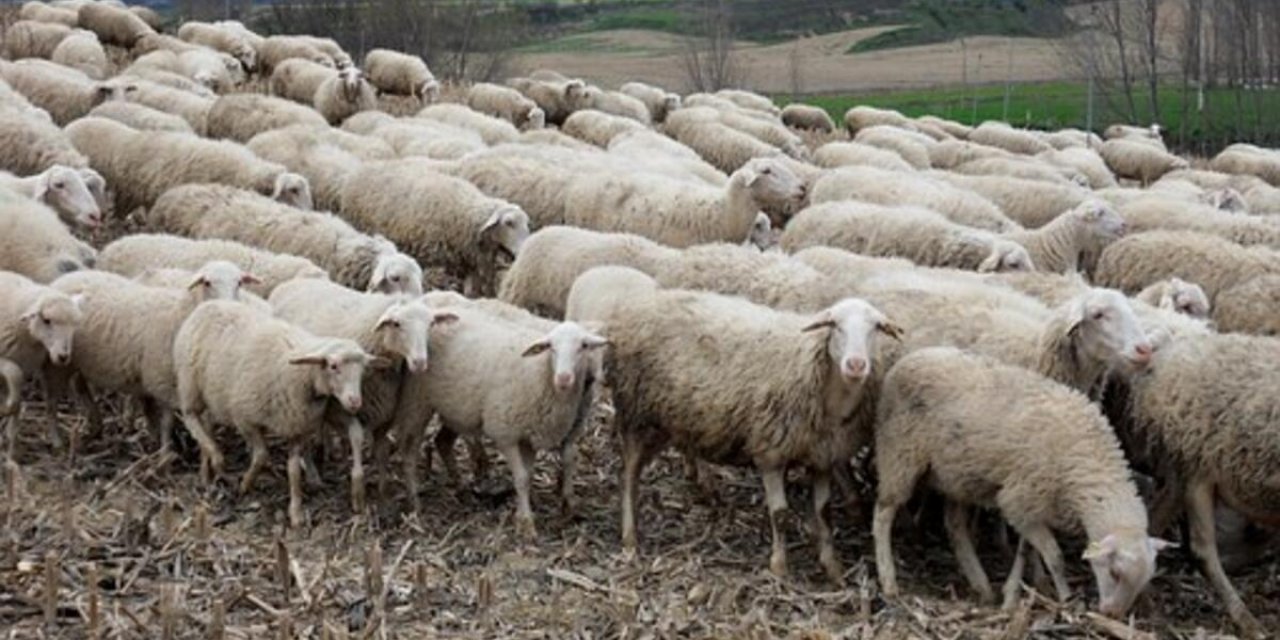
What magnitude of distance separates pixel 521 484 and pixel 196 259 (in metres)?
3.42

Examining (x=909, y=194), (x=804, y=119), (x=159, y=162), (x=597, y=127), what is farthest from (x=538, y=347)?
(x=804, y=119)

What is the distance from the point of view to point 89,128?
1421cm

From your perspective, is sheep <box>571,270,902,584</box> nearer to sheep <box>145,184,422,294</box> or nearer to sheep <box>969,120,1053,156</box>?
sheep <box>145,184,422,294</box>

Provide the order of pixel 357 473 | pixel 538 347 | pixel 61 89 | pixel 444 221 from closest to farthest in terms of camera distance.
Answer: pixel 538 347
pixel 357 473
pixel 444 221
pixel 61 89

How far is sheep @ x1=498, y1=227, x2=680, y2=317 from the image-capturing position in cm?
1042

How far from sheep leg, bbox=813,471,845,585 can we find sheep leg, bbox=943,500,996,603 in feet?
1.89

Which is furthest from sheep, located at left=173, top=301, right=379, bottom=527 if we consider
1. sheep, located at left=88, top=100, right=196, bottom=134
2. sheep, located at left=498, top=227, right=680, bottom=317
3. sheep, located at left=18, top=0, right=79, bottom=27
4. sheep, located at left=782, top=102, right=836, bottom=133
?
sheep, located at left=782, top=102, right=836, bottom=133

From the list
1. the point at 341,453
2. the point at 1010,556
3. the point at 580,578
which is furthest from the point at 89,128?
the point at 1010,556

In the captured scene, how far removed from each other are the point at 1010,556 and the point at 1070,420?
125 cm

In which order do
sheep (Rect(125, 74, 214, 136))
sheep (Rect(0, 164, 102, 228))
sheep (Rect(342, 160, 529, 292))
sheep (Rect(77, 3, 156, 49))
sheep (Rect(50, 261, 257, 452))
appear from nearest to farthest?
sheep (Rect(50, 261, 257, 452)), sheep (Rect(0, 164, 102, 228)), sheep (Rect(342, 160, 529, 292)), sheep (Rect(125, 74, 214, 136)), sheep (Rect(77, 3, 156, 49))

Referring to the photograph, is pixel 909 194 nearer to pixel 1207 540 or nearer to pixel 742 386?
pixel 742 386

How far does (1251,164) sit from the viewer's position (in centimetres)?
2180

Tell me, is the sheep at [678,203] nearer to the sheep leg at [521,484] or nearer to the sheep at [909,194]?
the sheep at [909,194]

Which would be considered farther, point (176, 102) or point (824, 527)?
point (176, 102)
